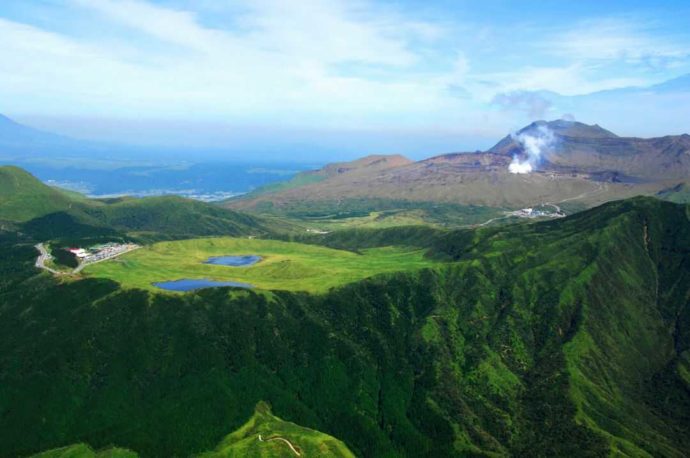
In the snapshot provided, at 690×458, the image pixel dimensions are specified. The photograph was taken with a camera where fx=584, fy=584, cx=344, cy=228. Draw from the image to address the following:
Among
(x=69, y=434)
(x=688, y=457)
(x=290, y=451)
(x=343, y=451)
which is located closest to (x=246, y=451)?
(x=290, y=451)

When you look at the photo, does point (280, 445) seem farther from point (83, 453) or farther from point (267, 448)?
point (83, 453)

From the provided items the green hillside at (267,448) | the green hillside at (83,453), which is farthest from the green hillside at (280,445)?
the green hillside at (83,453)

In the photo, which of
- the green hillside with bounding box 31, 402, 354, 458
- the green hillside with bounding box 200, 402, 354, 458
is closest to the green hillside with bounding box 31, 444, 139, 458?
the green hillside with bounding box 31, 402, 354, 458

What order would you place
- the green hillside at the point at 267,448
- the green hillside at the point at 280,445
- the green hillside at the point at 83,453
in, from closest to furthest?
1. the green hillside at the point at 280,445
2. the green hillside at the point at 267,448
3. the green hillside at the point at 83,453

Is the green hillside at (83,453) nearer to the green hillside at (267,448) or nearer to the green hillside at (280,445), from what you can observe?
the green hillside at (267,448)

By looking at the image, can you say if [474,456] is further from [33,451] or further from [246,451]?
[33,451]

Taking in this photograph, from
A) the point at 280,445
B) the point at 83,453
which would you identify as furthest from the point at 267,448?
the point at 83,453

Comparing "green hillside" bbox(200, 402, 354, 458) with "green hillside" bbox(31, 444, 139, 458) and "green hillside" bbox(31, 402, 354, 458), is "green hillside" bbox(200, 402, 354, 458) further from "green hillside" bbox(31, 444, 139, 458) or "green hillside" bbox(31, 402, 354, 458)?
"green hillside" bbox(31, 444, 139, 458)

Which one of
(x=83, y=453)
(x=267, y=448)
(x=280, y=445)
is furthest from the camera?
(x=83, y=453)

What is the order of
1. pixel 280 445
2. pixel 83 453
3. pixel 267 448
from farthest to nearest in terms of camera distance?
pixel 83 453 < pixel 280 445 < pixel 267 448

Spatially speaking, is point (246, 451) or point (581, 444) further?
point (581, 444)

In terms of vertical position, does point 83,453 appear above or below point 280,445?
above
